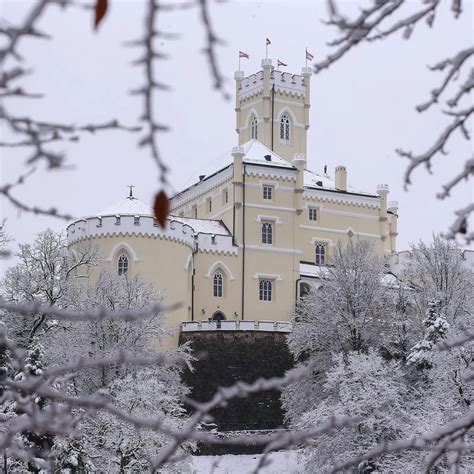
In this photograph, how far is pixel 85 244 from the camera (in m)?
45.1

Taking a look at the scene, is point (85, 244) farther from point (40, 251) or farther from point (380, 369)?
point (380, 369)

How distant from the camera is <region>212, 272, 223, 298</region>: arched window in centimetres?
4731

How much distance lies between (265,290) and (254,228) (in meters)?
2.85

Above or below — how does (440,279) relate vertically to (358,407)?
above

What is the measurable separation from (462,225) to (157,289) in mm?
38596

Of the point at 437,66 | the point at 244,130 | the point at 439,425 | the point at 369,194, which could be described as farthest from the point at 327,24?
the point at 244,130

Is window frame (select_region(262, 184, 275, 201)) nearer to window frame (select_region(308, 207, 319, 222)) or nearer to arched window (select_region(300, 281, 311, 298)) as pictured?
window frame (select_region(308, 207, 319, 222))

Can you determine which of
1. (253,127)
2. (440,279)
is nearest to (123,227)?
(440,279)

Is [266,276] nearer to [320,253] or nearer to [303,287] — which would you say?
[303,287]

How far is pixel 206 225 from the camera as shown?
49188 mm

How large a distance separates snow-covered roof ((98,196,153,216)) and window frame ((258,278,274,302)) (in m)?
6.04

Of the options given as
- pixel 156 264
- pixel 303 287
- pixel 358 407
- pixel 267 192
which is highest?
pixel 267 192

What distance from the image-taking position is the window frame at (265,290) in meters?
47.9

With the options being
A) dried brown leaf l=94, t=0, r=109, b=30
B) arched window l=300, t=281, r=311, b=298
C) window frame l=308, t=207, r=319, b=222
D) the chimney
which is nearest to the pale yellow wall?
arched window l=300, t=281, r=311, b=298
